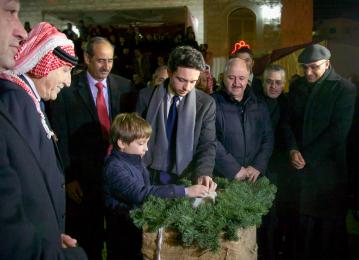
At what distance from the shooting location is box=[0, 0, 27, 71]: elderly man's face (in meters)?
1.47

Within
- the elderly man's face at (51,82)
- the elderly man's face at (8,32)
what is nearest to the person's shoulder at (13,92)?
the elderly man's face at (8,32)

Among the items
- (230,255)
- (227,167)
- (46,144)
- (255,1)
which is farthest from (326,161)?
(255,1)

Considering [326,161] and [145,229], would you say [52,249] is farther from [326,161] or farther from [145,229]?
[326,161]

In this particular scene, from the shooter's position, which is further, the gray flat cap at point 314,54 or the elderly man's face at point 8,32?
the gray flat cap at point 314,54

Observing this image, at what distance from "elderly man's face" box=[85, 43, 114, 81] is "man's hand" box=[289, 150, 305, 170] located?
2000mm

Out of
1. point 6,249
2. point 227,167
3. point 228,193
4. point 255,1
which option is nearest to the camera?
point 6,249

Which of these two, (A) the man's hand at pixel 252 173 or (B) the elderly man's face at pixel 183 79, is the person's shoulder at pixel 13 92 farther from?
(A) the man's hand at pixel 252 173

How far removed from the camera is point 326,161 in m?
4.15

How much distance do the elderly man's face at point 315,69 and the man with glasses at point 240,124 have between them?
0.64 meters

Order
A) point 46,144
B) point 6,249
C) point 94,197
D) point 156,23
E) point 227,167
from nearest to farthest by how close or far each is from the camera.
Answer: point 6,249 < point 46,144 < point 227,167 < point 94,197 < point 156,23

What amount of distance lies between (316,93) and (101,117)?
2.12m

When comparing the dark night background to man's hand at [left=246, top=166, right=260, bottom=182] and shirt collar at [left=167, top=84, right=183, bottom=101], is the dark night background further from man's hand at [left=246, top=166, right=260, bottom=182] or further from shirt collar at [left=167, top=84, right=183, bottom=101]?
shirt collar at [left=167, top=84, right=183, bottom=101]

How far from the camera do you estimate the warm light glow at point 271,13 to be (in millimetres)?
15967

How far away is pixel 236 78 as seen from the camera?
3.90 meters
